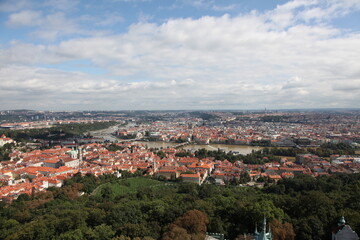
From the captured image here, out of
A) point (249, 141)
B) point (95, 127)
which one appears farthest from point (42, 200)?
point (95, 127)

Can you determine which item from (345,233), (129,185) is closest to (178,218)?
(345,233)

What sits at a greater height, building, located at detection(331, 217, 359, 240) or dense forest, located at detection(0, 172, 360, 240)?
building, located at detection(331, 217, 359, 240)

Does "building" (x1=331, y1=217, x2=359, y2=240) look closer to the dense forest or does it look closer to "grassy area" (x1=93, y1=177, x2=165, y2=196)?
the dense forest

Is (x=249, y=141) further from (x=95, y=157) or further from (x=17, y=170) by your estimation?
(x=17, y=170)

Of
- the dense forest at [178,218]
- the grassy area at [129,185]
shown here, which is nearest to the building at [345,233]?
the dense forest at [178,218]

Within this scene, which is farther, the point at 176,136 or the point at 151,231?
the point at 176,136

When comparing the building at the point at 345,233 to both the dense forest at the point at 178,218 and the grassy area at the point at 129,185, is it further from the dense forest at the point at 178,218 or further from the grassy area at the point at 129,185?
the grassy area at the point at 129,185

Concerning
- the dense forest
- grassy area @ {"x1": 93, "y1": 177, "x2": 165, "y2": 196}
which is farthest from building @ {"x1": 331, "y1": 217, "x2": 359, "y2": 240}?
grassy area @ {"x1": 93, "y1": 177, "x2": 165, "y2": 196}

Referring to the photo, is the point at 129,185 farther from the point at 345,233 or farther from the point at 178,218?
the point at 345,233
